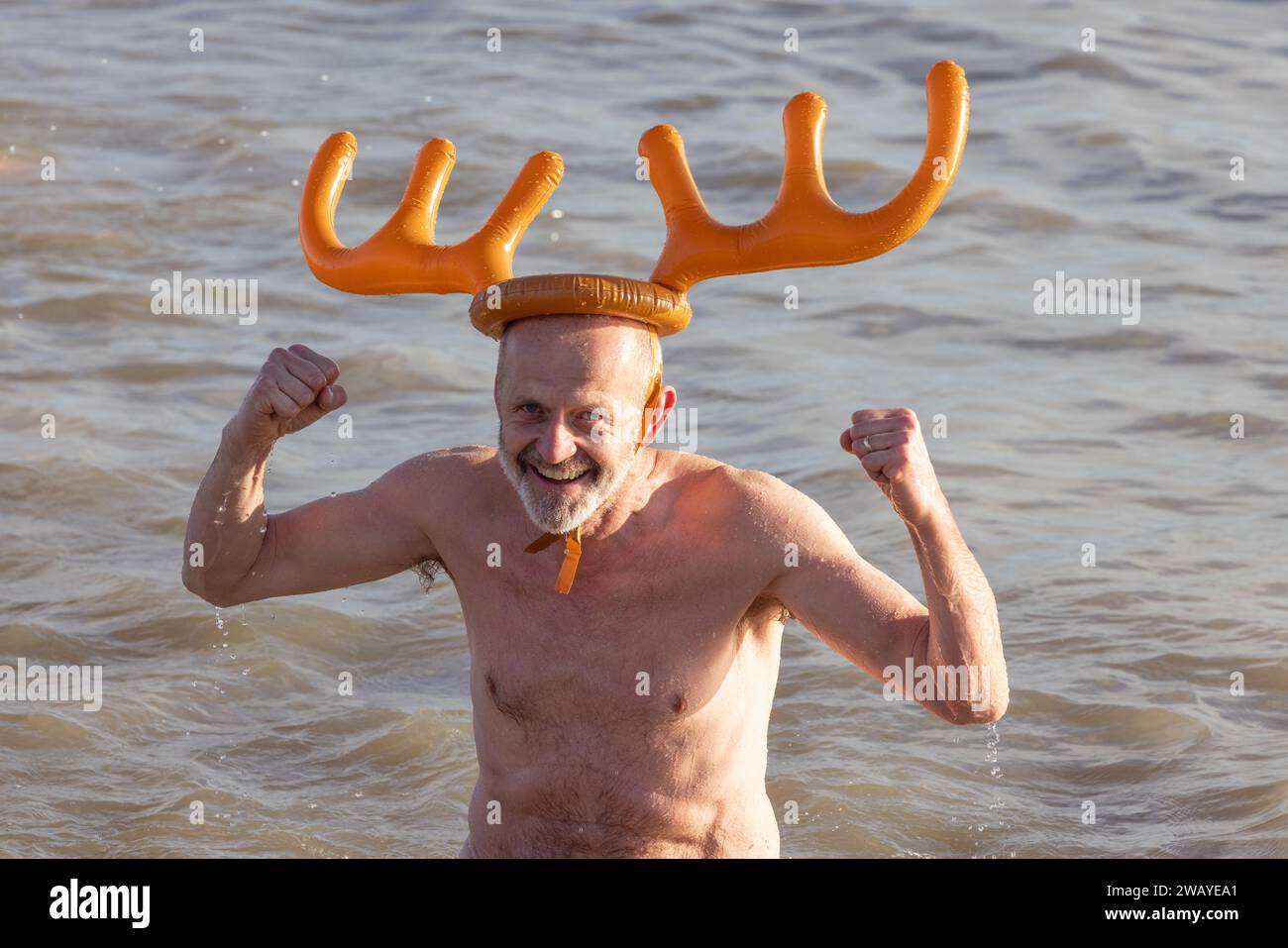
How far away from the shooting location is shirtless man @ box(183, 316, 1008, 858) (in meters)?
3.59

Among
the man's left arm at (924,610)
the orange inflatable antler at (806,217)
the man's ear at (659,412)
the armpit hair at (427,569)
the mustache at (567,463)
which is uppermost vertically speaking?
the orange inflatable antler at (806,217)

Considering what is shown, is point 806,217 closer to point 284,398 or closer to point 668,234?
point 668,234

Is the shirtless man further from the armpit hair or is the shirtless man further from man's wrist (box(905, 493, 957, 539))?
man's wrist (box(905, 493, 957, 539))

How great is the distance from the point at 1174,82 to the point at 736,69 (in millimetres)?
2891

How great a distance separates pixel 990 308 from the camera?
30.2 ft

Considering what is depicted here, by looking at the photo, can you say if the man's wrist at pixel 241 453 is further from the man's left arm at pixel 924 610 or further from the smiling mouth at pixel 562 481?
the man's left arm at pixel 924 610

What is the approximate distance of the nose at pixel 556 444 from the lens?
353 centimetres

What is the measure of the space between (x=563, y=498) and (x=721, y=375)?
488cm

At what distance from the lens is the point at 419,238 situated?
13.2 feet

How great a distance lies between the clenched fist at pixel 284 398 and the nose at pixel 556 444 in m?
0.38

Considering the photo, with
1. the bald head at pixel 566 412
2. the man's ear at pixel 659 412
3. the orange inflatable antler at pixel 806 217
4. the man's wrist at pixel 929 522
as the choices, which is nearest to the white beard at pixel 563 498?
the bald head at pixel 566 412

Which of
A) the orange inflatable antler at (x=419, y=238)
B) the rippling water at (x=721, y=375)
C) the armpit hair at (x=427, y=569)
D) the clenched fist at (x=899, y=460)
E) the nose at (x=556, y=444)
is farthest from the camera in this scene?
the rippling water at (x=721, y=375)

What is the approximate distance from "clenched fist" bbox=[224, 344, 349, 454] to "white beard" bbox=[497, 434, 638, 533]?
0.37 m

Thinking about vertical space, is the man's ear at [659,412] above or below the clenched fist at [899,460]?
above
